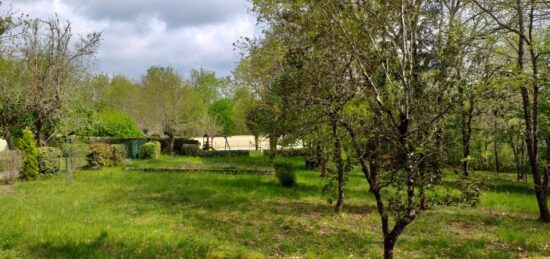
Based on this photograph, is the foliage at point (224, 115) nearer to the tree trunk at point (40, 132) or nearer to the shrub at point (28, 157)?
the tree trunk at point (40, 132)

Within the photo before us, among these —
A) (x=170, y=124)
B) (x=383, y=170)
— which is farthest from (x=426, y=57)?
(x=170, y=124)

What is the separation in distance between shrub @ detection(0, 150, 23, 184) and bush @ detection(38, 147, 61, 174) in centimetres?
124

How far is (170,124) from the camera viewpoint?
114 ft

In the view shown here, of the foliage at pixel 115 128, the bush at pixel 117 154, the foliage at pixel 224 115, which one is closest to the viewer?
the bush at pixel 117 154

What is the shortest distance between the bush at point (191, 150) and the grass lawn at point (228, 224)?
47.0 ft

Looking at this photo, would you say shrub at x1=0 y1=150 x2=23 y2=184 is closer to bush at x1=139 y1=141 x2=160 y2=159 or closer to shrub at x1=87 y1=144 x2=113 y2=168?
shrub at x1=87 y1=144 x2=113 y2=168

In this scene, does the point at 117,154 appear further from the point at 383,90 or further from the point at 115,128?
the point at 383,90

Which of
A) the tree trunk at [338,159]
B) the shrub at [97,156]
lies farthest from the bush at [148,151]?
the tree trunk at [338,159]

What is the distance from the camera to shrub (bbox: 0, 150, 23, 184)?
16125 millimetres

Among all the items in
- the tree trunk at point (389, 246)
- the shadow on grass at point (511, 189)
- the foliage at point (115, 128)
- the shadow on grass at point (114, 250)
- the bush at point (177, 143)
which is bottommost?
the shadow on grass at point (511, 189)

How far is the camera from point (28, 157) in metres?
16.7

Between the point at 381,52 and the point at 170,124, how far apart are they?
3009 centimetres

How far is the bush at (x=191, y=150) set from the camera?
30.5m

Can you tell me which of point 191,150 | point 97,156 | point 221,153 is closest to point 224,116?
point 191,150
